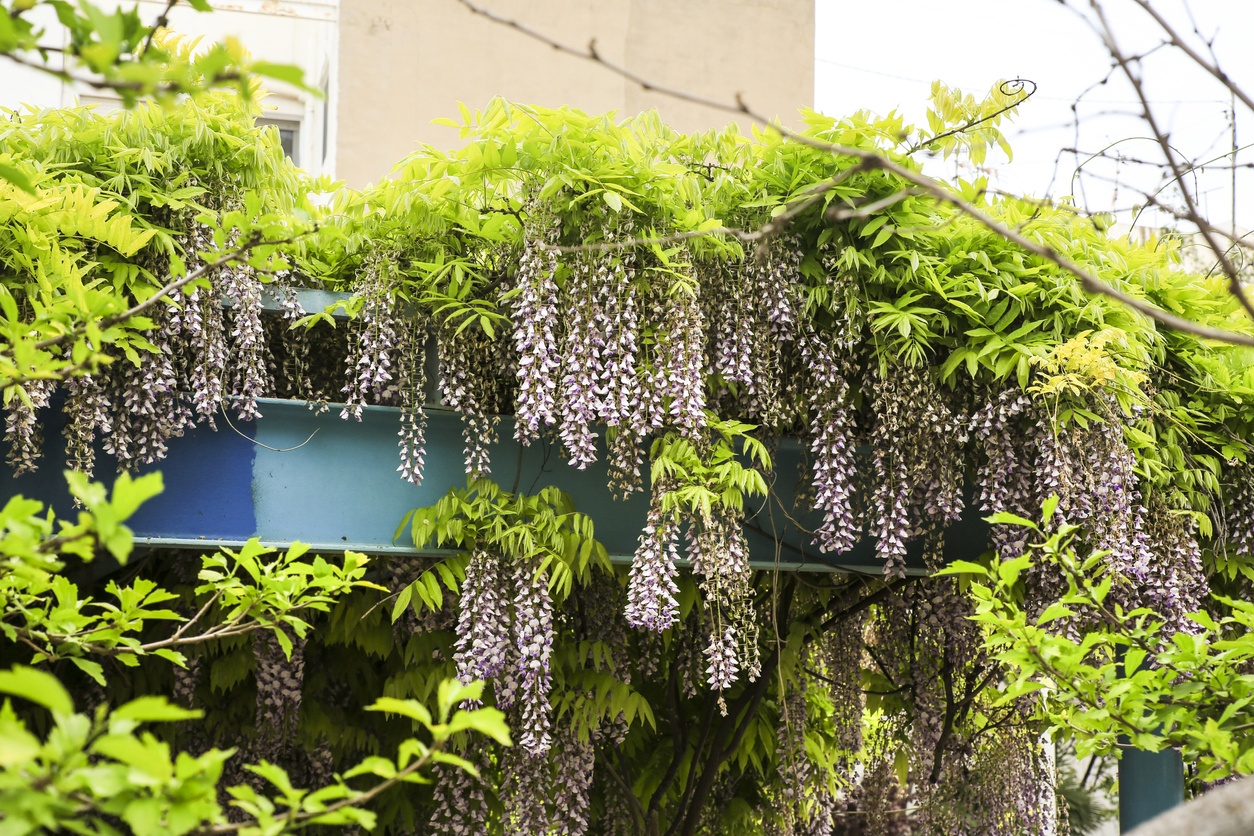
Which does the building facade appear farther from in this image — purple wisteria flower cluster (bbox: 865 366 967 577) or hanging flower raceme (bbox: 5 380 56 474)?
purple wisteria flower cluster (bbox: 865 366 967 577)

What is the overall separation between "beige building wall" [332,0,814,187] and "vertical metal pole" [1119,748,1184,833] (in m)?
4.40

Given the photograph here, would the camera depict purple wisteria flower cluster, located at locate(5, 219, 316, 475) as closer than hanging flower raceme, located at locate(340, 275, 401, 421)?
Yes

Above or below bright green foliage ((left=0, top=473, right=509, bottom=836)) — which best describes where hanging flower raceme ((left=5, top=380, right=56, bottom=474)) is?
above

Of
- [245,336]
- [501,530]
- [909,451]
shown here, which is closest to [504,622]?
[501,530]

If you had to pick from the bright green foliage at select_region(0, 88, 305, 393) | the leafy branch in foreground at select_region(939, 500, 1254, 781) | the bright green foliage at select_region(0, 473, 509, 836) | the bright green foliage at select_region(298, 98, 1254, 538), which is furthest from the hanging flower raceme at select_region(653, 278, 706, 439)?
the bright green foliage at select_region(0, 473, 509, 836)

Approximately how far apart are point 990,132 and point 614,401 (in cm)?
160

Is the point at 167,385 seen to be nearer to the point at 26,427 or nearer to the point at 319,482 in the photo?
the point at 26,427

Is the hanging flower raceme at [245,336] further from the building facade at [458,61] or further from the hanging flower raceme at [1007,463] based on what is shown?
the building facade at [458,61]

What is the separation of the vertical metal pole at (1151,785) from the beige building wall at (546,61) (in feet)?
14.4

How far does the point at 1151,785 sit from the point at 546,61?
5.85 m

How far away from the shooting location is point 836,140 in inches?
144

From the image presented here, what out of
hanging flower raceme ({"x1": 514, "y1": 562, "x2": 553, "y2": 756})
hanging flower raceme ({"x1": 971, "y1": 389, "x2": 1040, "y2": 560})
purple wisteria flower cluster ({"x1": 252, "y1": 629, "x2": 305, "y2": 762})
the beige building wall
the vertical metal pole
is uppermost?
the beige building wall

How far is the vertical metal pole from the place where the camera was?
4.58 m

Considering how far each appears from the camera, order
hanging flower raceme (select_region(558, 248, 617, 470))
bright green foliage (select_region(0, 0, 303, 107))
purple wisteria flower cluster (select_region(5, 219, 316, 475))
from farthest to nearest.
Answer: hanging flower raceme (select_region(558, 248, 617, 470)), purple wisteria flower cluster (select_region(5, 219, 316, 475)), bright green foliage (select_region(0, 0, 303, 107))
